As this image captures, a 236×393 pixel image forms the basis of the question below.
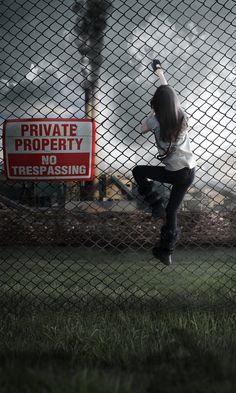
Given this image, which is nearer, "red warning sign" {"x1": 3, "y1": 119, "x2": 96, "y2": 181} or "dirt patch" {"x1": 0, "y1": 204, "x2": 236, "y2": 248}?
"red warning sign" {"x1": 3, "y1": 119, "x2": 96, "y2": 181}

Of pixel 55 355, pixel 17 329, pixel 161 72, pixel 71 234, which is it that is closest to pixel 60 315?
pixel 17 329

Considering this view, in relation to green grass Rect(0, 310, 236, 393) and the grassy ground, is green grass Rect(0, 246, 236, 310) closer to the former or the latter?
the grassy ground

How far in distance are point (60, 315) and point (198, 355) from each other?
1.28 metres

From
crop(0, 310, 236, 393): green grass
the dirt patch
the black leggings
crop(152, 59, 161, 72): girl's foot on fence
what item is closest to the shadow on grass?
crop(0, 310, 236, 393): green grass

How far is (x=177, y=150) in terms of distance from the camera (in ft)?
11.0

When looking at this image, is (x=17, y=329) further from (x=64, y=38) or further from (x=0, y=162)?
(x=64, y=38)

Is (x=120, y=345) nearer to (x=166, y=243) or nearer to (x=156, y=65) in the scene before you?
(x=166, y=243)

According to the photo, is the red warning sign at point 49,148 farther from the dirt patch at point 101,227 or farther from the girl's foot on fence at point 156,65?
the dirt patch at point 101,227

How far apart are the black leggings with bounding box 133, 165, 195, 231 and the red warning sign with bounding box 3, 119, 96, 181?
14.0 inches

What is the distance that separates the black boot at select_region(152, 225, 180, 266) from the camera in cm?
360

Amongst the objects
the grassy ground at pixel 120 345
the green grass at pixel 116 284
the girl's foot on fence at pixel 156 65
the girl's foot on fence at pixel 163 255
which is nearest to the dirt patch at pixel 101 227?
the green grass at pixel 116 284

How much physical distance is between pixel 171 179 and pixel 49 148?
0.82 metres

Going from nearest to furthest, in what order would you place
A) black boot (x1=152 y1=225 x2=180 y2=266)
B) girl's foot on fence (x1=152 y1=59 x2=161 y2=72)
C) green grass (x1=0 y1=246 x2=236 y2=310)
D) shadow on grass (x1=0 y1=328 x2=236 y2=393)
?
1. shadow on grass (x1=0 y1=328 x2=236 y2=393)
2. girl's foot on fence (x1=152 y1=59 x2=161 y2=72)
3. black boot (x1=152 y1=225 x2=180 y2=266)
4. green grass (x1=0 y1=246 x2=236 y2=310)

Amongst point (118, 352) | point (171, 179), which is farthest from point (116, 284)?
point (118, 352)
